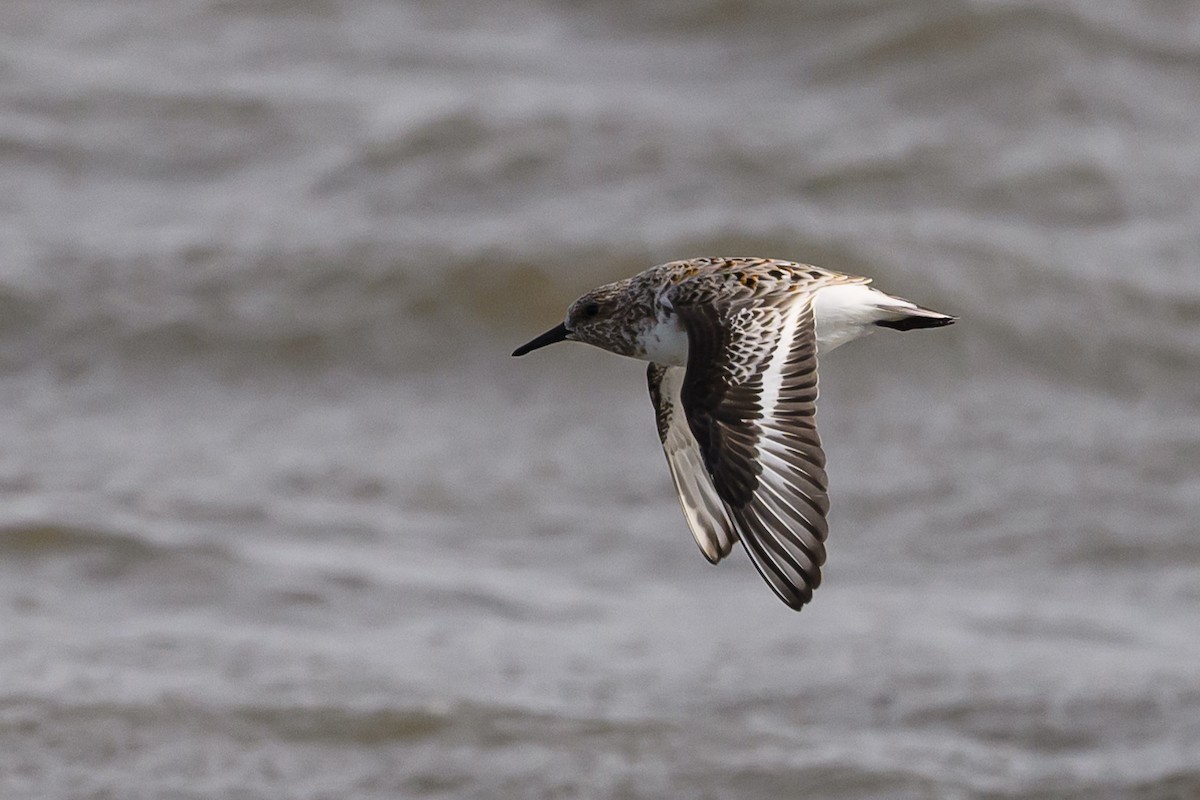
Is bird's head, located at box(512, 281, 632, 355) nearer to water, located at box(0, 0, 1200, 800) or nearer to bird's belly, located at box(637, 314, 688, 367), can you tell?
bird's belly, located at box(637, 314, 688, 367)

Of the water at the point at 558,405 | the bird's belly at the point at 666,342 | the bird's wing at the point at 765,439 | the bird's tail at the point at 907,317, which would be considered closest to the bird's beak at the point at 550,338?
the bird's belly at the point at 666,342

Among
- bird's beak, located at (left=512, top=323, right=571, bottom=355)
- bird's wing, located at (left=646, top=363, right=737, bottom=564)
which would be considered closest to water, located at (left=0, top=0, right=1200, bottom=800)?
bird's wing, located at (left=646, top=363, right=737, bottom=564)

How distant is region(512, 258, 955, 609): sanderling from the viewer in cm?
385

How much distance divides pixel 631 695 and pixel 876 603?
114 centimetres

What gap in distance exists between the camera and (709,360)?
3961 mm

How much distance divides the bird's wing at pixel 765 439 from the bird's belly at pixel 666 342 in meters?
0.21

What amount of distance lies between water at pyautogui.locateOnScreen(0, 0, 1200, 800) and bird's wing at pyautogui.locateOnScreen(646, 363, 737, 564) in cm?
174

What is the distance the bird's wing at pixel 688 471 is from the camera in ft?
15.0

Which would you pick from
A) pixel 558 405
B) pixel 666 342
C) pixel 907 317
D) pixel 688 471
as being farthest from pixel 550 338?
pixel 558 405

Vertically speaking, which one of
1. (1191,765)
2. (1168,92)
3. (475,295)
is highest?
(1168,92)

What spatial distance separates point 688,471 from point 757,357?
0.75 m

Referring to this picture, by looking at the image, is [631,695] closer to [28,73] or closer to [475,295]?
[475,295]

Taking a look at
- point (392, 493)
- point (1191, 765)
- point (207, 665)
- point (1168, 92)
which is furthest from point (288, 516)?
point (1168, 92)

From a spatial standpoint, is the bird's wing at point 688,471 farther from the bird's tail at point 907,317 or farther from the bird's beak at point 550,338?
the bird's tail at point 907,317
